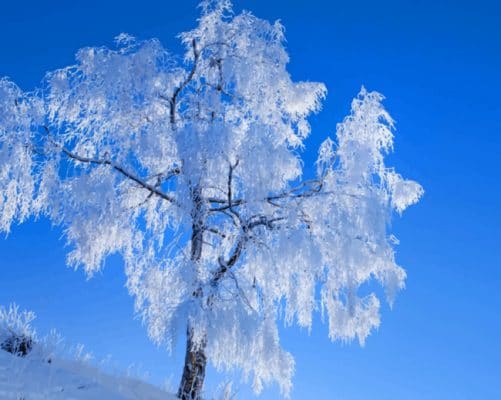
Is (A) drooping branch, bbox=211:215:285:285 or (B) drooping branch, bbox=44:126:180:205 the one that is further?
(B) drooping branch, bbox=44:126:180:205

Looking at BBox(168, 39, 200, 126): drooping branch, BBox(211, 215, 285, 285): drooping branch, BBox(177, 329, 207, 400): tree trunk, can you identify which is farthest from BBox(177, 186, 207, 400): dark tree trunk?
BBox(168, 39, 200, 126): drooping branch

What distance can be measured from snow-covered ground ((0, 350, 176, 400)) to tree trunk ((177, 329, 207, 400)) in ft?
3.44

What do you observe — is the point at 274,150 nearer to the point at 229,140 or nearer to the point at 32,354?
the point at 229,140

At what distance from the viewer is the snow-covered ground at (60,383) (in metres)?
5.42

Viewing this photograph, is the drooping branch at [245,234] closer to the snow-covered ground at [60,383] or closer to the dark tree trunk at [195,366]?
the dark tree trunk at [195,366]

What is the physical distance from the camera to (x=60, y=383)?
589 cm

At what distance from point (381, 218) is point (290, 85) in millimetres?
3376

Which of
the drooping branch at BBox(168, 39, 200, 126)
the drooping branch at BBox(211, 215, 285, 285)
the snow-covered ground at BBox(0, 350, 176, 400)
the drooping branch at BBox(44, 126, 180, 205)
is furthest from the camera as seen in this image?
the drooping branch at BBox(168, 39, 200, 126)

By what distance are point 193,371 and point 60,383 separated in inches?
117

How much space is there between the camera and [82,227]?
8.52 meters

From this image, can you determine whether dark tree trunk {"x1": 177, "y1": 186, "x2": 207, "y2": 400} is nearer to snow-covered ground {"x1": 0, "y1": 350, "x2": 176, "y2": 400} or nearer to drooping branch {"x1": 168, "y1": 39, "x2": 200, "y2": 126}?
snow-covered ground {"x1": 0, "y1": 350, "x2": 176, "y2": 400}

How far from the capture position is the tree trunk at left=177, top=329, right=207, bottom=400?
8.47 m

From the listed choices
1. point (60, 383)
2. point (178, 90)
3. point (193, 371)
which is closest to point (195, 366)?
point (193, 371)

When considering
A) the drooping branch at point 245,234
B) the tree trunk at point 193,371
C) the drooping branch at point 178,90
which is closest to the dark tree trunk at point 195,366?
the tree trunk at point 193,371
